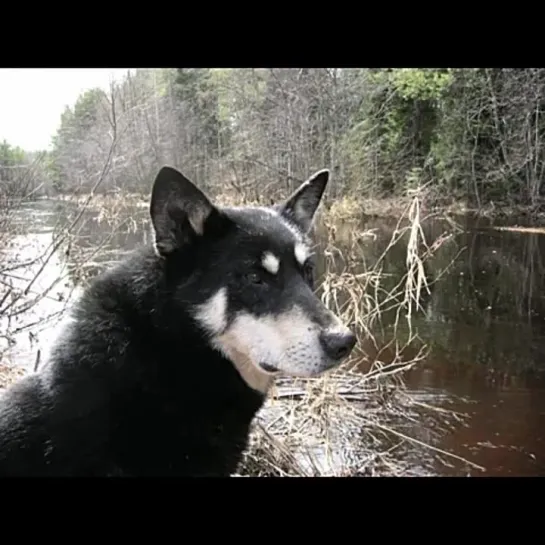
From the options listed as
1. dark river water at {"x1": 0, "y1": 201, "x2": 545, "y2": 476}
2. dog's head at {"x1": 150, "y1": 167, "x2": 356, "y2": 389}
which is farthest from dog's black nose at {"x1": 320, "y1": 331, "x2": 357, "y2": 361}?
dark river water at {"x1": 0, "y1": 201, "x2": 545, "y2": 476}

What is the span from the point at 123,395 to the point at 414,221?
1820 mm

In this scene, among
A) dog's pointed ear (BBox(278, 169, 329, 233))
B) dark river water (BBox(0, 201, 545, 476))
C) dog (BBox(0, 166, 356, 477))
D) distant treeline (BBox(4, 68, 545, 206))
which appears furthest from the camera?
dark river water (BBox(0, 201, 545, 476))

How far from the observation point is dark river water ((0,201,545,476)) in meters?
2.42

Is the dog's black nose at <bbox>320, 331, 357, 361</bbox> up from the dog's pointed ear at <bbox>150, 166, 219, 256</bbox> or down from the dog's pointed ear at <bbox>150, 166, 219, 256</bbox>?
down

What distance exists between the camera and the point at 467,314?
3.54 metres

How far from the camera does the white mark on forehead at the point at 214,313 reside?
51.1 inches

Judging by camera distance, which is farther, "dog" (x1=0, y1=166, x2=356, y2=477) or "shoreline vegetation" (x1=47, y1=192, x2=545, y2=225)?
"shoreline vegetation" (x1=47, y1=192, x2=545, y2=225)

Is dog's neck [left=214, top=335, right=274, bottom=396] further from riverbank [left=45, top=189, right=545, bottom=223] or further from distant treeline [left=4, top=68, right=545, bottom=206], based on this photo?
distant treeline [left=4, top=68, right=545, bottom=206]

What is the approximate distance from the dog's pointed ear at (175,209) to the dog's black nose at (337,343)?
0.36 metres

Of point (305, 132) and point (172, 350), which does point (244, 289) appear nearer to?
point (172, 350)

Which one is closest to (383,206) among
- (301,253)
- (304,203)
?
(304,203)

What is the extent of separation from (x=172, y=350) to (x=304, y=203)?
0.52 metres

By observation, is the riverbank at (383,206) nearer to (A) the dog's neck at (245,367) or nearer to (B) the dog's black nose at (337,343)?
(A) the dog's neck at (245,367)

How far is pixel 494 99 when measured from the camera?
2734 mm
